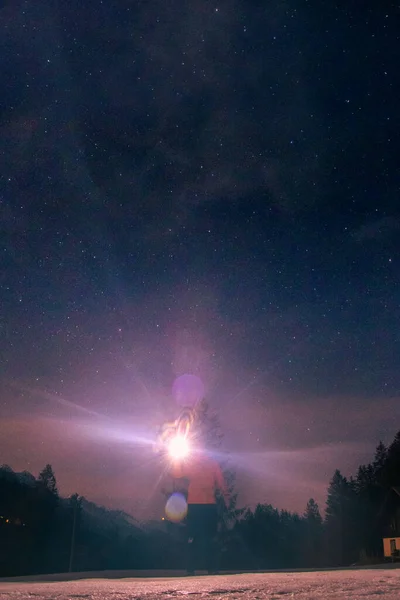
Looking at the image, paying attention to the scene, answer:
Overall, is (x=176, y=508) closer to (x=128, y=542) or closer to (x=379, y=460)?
(x=128, y=542)

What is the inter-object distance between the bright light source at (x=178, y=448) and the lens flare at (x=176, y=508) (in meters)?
2.62

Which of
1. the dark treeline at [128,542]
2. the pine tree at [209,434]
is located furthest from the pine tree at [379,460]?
the pine tree at [209,434]

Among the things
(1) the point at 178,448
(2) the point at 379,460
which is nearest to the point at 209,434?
(1) the point at 178,448

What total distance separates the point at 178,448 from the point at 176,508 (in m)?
3.83

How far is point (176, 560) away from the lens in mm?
30891

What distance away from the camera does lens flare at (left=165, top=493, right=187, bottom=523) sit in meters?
35.4

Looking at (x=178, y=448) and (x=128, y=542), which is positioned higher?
(x=178, y=448)

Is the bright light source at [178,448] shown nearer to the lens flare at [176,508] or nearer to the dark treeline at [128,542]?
the lens flare at [176,508]

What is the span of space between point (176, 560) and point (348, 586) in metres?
29.3

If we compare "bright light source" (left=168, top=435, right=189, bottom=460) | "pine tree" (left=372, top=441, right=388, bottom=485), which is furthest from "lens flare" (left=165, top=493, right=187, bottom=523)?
"pine tree" (left=372, top=441, right=388, bottom=485)

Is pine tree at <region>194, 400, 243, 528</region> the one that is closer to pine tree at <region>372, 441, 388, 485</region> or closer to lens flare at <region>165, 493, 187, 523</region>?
lens flare at <region>165, 493, 187, 523</region>

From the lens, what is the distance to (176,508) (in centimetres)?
3603

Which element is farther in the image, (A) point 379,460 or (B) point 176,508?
(A) point 379,460

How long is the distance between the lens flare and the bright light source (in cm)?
262
